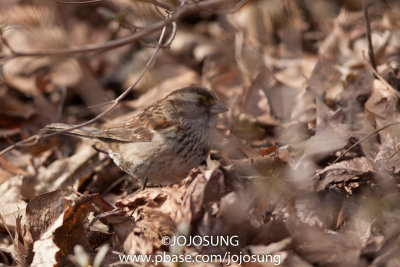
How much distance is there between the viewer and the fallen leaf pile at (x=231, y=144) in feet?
10.9

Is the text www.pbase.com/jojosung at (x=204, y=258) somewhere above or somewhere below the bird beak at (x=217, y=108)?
below

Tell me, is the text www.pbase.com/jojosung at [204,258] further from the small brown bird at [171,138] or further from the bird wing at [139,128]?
the bird wing at [139,128]

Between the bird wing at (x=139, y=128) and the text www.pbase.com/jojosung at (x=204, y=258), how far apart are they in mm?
1487

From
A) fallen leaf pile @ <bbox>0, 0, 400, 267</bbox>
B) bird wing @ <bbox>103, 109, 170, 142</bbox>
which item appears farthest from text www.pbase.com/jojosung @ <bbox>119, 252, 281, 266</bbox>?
bird wing @ <bbox>103, 109, 170, 142</bbox>

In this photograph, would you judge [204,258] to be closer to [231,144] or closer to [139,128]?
[231,144]

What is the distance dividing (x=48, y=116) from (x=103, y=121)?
894mm

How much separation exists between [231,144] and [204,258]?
1.76 metres

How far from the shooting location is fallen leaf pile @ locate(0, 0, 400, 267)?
3.33m

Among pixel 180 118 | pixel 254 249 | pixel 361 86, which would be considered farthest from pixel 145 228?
pixel 361 86

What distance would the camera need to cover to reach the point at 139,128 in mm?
4934

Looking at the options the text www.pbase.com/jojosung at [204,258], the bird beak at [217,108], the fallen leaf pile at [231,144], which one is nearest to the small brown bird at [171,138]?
the bird beak at [217,108]

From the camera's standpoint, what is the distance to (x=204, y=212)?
3.34 m

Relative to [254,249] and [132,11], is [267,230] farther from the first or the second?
[132,11]

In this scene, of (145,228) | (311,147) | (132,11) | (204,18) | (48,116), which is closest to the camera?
(145,228)
